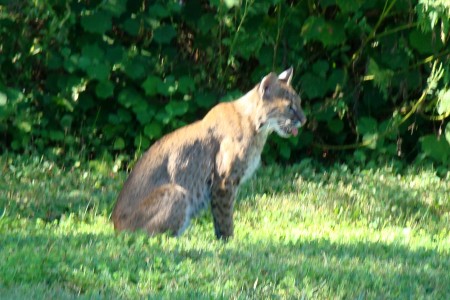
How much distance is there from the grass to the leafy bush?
59 centimetres

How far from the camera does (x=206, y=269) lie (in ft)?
22.0

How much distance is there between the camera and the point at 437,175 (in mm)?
11805

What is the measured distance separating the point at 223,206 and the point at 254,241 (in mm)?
455

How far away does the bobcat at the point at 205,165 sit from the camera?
823 centimetres

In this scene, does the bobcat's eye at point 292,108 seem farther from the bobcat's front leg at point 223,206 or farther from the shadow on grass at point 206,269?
the shadow on grass at point 206,269

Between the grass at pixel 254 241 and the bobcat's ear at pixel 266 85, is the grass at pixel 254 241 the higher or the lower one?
the lower one

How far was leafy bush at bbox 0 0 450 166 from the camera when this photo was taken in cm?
1173

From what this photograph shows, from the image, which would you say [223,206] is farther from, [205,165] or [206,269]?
[206,269]

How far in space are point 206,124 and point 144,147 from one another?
126 inches

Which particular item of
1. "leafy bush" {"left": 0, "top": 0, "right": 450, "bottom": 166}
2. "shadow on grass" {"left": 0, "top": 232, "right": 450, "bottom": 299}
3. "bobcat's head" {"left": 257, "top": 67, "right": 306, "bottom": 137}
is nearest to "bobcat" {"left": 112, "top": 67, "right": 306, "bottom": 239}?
"bobcat's head" {"left": 257, "top": 67, "right": 306, "bottom": 137}

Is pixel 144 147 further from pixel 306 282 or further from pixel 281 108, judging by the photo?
pixel 306 282

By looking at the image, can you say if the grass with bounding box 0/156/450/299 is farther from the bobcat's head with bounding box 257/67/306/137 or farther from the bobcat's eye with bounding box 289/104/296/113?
the bobcat's eye with bounding box 289/104/296/113

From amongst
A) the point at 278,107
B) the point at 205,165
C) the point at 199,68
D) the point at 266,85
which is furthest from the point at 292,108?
the point at 199,68

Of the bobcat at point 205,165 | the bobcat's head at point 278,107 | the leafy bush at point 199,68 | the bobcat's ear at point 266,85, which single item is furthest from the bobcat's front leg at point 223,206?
the leafy bush at point 199,68
